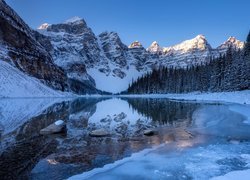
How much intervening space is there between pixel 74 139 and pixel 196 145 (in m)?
7.46

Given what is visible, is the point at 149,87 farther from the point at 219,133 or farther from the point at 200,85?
the point at 219,133

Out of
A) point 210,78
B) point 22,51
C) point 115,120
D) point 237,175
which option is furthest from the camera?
point 22,51

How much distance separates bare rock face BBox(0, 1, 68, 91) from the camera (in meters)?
110

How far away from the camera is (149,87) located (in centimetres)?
15262

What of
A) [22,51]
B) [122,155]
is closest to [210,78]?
[22,51]

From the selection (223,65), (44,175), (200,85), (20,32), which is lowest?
(44,175)

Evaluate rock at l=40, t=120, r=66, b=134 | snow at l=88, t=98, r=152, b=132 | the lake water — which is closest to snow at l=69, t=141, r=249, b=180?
the lake water

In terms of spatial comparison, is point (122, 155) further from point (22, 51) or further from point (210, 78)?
point (22, 51)

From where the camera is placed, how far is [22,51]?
11938 cm

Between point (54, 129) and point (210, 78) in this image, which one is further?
point (210, 78)

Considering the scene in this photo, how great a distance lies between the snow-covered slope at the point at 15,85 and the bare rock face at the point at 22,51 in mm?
10175

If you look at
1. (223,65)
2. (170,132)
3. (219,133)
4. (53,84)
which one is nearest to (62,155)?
(170,132)

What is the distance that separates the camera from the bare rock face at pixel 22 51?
10956 centimetres

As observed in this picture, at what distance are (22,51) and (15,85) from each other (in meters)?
38.9
